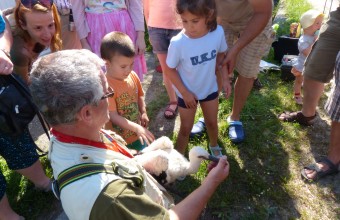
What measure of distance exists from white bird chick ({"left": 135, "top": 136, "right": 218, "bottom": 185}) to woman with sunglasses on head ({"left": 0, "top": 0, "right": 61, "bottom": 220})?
107 centimetres

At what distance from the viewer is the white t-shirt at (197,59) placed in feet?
7.70

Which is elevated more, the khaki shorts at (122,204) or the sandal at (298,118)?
the khaki shorts at (122,204)

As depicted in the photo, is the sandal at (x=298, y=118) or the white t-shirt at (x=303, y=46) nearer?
the sandal at (x=298, y=118)

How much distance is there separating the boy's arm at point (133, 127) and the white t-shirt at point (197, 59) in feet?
1.80

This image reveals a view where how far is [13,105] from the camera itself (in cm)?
197

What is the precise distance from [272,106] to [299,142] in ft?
2.45

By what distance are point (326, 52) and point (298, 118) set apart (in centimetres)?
92

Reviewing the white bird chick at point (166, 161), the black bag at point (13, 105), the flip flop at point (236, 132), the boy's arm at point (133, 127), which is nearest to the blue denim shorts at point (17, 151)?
the black bag at point (13, 105)

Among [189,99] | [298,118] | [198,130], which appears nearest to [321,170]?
[298,118]

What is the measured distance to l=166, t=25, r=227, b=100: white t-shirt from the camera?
235 centimetres

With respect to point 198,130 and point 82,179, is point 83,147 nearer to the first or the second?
point 82,179

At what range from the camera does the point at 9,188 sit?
279 cm

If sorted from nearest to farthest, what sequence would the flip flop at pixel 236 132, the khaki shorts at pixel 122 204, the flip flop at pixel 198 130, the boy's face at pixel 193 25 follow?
the khaki shorts at pixel 122 204 < the boy's face at pixel 193 25 < the flip flop at pixel 236 132 < the flip flop at pixel 198 130

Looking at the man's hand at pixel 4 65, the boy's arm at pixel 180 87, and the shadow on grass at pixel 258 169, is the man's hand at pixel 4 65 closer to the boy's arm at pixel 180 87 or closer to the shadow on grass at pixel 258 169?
the boy's arm at pixel 180 87
